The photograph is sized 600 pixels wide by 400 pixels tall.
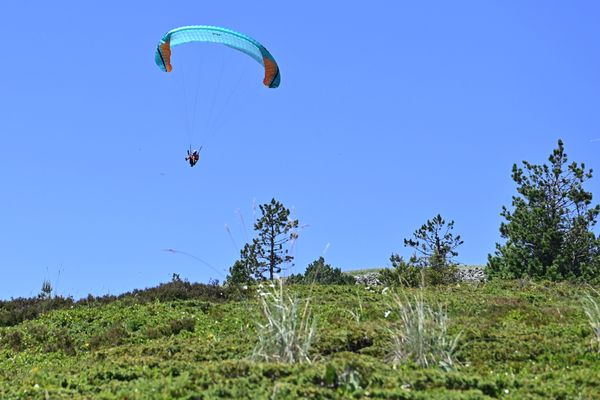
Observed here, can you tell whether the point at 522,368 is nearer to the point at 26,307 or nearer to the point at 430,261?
the point at 26,307

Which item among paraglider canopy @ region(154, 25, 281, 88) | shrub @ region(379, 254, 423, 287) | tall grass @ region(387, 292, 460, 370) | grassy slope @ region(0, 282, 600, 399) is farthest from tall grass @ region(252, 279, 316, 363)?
shrub @ region(379, 254, 423, 287)

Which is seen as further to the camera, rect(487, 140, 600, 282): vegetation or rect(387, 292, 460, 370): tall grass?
rect(487, 140, 600, 282): vegetation

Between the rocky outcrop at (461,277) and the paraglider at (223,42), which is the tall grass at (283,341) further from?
the rocky outcrop at (461,277)

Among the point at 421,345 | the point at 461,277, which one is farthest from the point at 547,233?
the point at 421,345

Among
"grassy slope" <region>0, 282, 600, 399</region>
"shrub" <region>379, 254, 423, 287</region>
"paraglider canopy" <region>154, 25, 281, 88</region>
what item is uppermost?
"paraglider canopy" <region>154, 25, 281, 88</region>

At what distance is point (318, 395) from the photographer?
6.85m

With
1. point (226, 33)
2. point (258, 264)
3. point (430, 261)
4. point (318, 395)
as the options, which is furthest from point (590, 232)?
point (318, 395)

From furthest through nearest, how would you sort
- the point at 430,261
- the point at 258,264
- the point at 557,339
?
1. the point at 258,264
2. the point at 430,261
3. the point at 557,339

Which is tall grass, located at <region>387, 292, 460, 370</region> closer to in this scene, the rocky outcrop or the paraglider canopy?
the paraglider canopy

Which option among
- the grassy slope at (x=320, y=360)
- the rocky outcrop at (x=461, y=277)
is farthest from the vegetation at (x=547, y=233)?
the grassy slope at (x=320, y=360)

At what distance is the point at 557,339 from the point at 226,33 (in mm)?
13414

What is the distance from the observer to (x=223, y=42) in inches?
808

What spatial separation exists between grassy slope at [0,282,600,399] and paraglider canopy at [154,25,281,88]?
796 centimetres

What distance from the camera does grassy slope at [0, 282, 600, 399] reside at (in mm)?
7293
